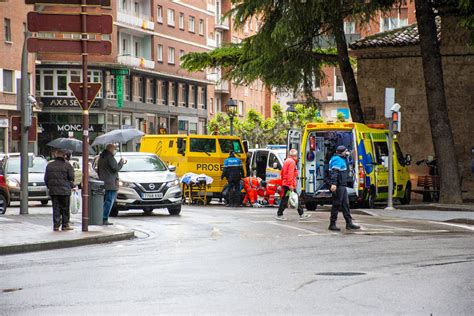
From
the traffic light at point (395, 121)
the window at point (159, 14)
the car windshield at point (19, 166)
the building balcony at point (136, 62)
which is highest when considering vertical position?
the window at point (159, 14)

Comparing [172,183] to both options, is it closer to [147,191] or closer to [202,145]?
[147,191]

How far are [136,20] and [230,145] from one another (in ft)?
137

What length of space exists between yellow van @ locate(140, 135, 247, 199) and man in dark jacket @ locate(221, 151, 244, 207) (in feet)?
5.45

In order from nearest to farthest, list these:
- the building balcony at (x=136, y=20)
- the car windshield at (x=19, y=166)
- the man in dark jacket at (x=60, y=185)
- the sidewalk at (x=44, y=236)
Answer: the sidewalk at (x=44, y=236)
the man in dark jacket at (x=60, y=185)
the car windshield at (x=19, y=166)
the building balcony at (x=136, y=20)

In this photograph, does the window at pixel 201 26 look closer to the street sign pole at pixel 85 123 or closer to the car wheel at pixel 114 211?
the car wheel at pixel 114 211

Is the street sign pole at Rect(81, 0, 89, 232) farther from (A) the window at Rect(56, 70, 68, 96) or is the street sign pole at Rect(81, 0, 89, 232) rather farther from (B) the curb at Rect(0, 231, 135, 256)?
(A) the window at Rect(56, 70, 68, 96)

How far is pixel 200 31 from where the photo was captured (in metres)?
93.2

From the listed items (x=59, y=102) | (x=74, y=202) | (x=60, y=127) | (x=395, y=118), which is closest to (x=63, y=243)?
(x=74, y=202)

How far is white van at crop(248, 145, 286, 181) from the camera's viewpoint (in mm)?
38750

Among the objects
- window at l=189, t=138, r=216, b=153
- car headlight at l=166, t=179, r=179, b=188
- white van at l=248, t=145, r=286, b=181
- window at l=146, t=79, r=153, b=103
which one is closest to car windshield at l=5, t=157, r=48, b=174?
window at l=189, t=138, r=216, b=153

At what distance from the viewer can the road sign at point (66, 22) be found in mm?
22156

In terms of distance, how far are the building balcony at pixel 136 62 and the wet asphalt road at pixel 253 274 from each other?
55.2m

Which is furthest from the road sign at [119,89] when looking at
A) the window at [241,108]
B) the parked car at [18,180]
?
the parked car at [18,180]

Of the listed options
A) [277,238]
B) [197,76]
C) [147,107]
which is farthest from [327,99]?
[277,238]
